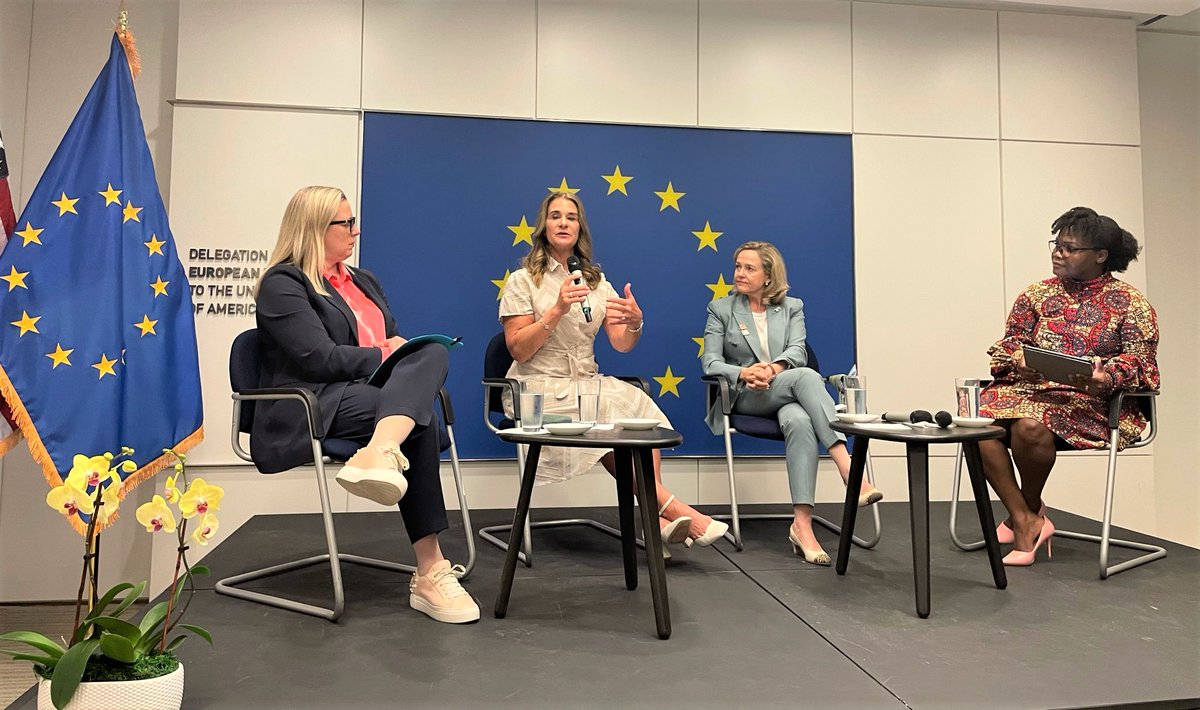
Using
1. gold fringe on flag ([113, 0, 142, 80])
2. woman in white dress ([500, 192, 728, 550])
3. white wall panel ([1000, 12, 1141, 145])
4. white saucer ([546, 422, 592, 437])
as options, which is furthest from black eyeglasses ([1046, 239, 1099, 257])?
gold fringe on flag ([113, 0, 142, 80])

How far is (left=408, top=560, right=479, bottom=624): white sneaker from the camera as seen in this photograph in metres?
2.01

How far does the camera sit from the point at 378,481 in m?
1.83

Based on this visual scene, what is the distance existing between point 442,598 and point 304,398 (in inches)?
25.0

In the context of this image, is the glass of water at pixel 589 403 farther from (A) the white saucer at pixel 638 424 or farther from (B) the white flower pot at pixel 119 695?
(B) the white flower pot at pixel 119 695

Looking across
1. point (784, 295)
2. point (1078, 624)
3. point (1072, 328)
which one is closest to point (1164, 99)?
point (1072, 328)

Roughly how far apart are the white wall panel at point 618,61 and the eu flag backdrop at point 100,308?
72.4 inches

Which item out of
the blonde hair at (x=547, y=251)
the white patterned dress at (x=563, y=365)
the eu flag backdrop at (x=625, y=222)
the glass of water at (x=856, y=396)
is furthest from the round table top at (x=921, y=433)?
the eu flag backdrop at (x=625, y=222)

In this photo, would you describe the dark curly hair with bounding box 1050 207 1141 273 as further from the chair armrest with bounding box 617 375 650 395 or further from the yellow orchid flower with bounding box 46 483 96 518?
the yellow orchid flower with bounding box 46 483 96 518

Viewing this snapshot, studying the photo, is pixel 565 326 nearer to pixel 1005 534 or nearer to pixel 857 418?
pixel 857 418

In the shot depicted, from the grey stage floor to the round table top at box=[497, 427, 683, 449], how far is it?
471 millimetres

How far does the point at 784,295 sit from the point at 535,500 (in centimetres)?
153

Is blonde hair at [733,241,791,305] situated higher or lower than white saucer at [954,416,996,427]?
higher

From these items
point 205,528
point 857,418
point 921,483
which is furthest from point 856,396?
point 205,528

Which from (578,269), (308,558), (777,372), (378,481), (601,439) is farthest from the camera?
(777,372)
